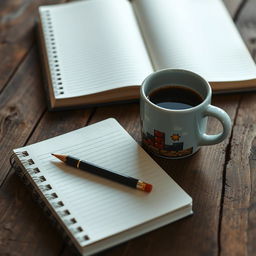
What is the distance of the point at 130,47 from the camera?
106 cm

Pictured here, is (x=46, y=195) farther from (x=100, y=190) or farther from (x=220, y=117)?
(x=220, y=117)

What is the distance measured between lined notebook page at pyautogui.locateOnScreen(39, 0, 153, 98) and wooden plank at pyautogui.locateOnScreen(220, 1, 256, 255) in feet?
0.70

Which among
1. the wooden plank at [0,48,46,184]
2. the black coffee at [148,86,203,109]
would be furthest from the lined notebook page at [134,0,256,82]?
the wooden plank at [0,48,46,184]

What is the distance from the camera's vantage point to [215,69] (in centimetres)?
101

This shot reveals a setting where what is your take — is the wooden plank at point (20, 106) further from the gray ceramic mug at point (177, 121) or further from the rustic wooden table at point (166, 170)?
the gray ceramic mug at point (177, 121)

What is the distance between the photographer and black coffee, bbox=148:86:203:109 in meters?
0.85

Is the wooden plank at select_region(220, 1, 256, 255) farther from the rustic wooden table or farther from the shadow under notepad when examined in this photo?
the shadow under notepad

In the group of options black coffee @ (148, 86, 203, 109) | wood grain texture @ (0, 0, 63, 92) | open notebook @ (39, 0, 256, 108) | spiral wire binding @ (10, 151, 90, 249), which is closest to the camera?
spiral wire binding @ (10, 151, 90, 249)

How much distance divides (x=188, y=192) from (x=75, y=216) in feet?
0.64

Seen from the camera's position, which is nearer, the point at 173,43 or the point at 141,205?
the point at 141,205

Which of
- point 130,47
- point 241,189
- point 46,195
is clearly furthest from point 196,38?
point 46,195

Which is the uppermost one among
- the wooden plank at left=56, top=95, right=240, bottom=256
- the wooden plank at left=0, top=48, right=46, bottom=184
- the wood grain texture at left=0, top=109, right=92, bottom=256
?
the wooden plank at left=0, top=48, right=46, bottom=184

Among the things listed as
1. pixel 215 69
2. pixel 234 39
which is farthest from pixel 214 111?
pixel 234 39

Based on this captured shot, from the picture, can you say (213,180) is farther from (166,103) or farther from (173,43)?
(173,43)
